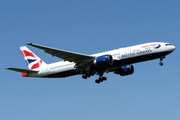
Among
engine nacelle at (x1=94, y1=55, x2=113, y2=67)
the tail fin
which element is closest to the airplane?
engine nacelle at (x1=94, y1=55, x2=113, y2=67)

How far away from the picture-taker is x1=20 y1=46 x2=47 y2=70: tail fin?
1851 inches

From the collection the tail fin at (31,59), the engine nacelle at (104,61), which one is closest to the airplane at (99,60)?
the engine nacelle at (104,61)

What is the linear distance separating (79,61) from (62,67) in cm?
344

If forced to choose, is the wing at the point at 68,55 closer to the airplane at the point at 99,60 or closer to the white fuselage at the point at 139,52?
the airplane at the point at 99,60

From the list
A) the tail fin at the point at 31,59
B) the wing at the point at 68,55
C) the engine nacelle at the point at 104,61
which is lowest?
the engine nacelle at the point at 104,61

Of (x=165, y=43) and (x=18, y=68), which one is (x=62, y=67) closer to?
(x=18, y=68)

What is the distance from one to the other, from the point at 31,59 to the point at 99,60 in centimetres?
1397

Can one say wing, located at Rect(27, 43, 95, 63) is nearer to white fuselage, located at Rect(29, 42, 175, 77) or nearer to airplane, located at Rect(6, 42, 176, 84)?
airplane, located at Rect(6, 42, 176, 84)

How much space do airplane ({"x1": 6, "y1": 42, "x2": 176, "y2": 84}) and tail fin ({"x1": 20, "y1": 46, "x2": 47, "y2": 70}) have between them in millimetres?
1602

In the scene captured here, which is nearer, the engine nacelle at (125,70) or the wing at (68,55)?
the wing at (68,55)

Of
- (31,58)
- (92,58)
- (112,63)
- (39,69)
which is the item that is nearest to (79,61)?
(92,58)

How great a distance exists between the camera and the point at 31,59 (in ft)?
159

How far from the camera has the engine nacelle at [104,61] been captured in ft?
127

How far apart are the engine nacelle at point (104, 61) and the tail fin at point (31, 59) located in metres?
10.7
